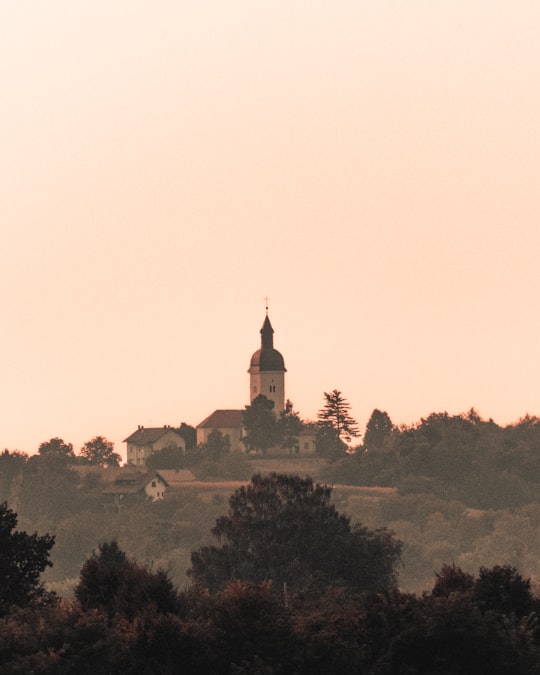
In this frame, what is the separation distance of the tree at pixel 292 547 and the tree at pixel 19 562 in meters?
48.4

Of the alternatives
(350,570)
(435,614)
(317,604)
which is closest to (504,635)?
(435,614)

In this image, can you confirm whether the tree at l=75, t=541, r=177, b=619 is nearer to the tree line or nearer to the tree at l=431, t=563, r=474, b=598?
the tree line

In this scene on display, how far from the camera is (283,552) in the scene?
4894 inches

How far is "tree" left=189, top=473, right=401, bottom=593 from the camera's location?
11925 cm

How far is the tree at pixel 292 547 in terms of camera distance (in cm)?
11925

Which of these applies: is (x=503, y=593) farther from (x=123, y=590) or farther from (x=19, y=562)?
(x=19, y=562)

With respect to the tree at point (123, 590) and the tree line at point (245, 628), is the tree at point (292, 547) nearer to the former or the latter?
the tree line at point (245, 628)

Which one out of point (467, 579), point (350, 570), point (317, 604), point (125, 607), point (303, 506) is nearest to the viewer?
point (125, 607)

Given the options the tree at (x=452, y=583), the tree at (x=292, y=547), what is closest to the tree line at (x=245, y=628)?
the tree at (x=452, y=583)

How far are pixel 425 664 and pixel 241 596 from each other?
617 centimetres

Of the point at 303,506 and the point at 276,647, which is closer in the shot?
the point at 276,647

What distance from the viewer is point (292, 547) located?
12475 centimetres

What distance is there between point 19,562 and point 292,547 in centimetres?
6000

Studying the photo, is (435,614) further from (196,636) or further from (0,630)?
(0,630)
